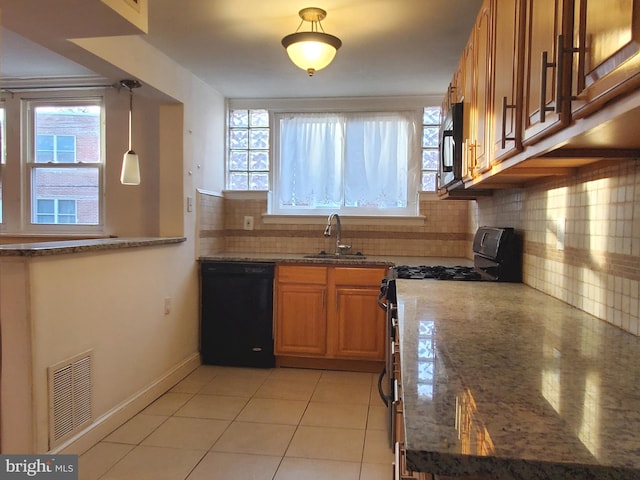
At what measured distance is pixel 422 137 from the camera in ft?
13.0

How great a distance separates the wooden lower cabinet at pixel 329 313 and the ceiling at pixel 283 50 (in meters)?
1.47

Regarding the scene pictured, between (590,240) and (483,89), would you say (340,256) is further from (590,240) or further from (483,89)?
(590,240)

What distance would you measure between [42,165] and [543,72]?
3798 mm

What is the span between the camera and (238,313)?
3625mm

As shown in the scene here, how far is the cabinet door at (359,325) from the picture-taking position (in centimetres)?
349

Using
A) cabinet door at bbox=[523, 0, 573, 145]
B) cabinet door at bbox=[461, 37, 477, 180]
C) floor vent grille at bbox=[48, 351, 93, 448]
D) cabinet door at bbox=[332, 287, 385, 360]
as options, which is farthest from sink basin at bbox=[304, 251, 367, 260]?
cabinet door at bbox=[523, 0, 573, 145]

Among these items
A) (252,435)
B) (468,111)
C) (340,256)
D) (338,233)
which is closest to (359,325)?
(340,256)

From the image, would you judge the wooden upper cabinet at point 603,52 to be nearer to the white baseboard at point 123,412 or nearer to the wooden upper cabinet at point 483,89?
the wooden upper cabinet at point 483,89

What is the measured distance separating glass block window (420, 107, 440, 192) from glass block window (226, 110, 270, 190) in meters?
1.39

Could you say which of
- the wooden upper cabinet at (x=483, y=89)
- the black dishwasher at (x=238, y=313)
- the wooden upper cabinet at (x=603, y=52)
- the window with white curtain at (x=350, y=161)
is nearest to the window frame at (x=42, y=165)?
the black dishwasher at (x=238, y=313)

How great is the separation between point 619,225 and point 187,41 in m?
2.49

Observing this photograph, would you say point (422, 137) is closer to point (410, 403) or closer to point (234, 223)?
point (234, 223)

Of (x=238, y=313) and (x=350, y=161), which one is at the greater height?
(x=350, y=161)

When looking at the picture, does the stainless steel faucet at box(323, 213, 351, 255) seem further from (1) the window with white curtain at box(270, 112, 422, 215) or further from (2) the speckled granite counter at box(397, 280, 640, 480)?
(2) the speckled granite counter at box(397, 280, 640, 480)
